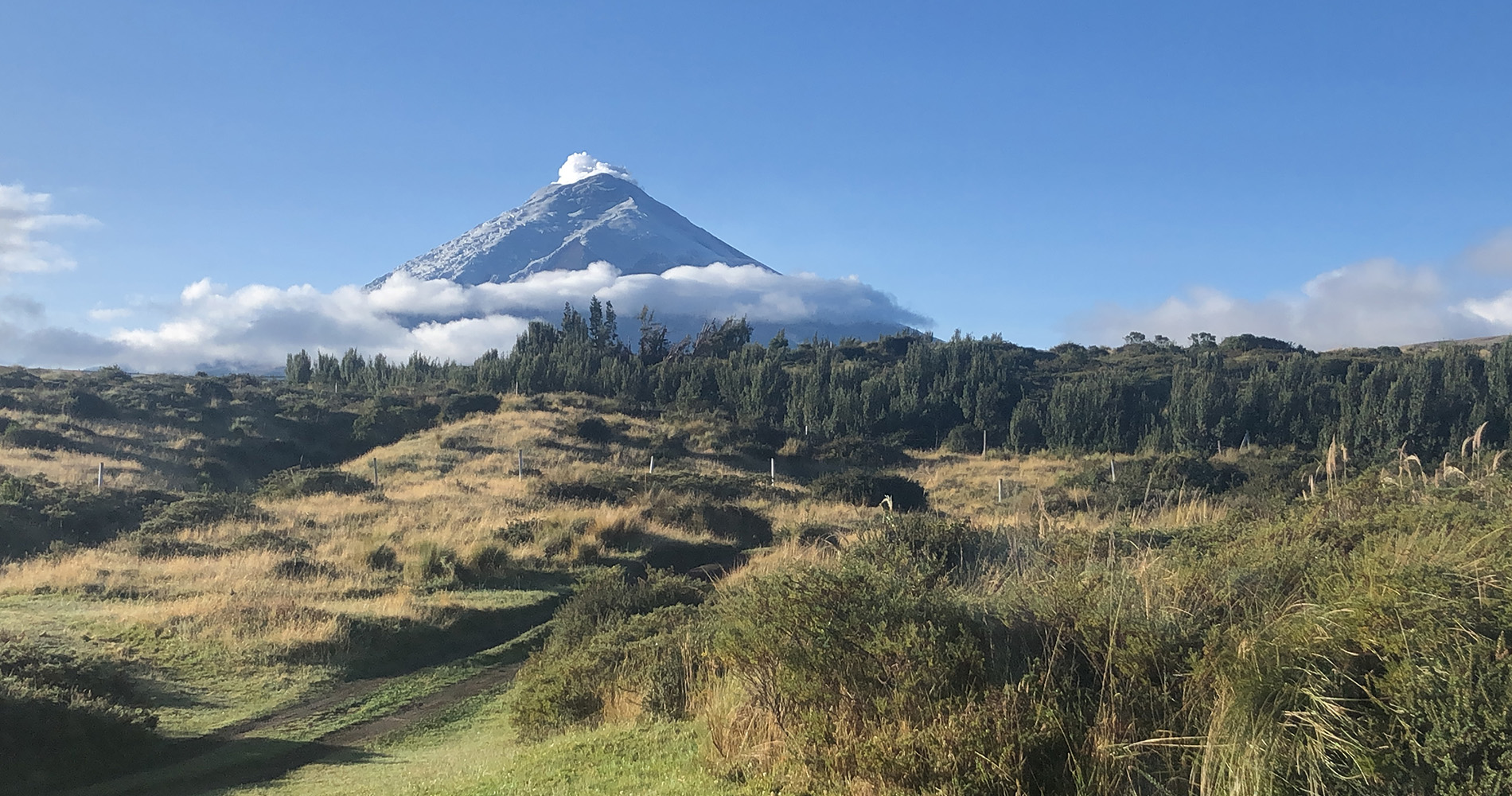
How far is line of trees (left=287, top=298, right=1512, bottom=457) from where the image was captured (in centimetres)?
3812

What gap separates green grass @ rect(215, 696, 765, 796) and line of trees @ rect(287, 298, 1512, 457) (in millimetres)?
33982

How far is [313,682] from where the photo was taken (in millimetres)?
10039

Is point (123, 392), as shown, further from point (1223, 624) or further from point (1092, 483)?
point (1223, 624)

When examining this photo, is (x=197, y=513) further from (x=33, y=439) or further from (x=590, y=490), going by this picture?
(x=33, y=439)

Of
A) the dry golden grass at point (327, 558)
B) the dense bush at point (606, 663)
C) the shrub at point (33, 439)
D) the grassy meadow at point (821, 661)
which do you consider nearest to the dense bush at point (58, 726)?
the grassy meadow at point (821, 661)

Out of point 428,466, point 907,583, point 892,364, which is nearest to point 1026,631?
point 907,583

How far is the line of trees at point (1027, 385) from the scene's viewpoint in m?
38.1

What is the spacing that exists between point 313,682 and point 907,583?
25.5 feet

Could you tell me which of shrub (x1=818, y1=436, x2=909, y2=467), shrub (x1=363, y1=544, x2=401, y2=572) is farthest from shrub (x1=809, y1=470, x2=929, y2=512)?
shrub (x1=363, y1=544, x2=401, y2=572)

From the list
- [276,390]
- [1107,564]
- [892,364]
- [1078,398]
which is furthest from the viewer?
[892,364]

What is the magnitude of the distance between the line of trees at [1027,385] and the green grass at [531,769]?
1338 inches

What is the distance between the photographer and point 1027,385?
54.7m

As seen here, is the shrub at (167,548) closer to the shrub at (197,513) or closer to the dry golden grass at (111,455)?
the shrub at (197,513)

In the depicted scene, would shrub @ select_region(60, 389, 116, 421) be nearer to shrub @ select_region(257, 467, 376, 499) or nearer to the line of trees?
shrub @ select_region(257, 467, 376, 499)
